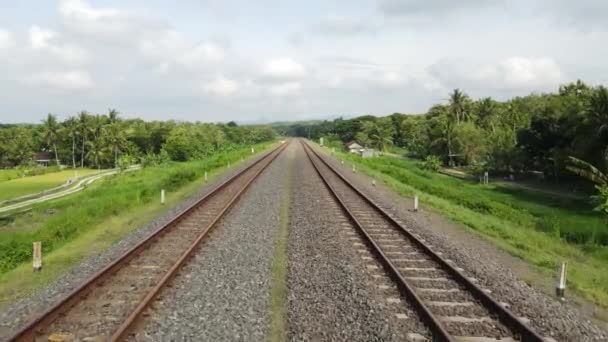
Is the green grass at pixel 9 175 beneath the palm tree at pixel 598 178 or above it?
beneath

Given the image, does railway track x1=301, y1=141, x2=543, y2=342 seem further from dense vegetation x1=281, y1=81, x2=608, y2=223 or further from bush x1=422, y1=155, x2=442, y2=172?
bush x1=422, y1=155, x2=442, y2=172

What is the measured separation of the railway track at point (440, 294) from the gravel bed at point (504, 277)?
45 centimetres

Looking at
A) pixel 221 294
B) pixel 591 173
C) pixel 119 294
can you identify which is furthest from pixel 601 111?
pixel 119 294

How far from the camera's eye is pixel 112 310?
25.5ft

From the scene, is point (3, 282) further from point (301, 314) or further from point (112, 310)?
point (301, 314)

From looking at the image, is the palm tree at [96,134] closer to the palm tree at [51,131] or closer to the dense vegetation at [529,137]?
the palm tree at [51,131]

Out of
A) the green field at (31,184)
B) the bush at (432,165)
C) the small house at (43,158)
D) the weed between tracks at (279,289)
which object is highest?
the weed between tracks at (279,289)

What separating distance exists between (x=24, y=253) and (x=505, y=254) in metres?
13.9

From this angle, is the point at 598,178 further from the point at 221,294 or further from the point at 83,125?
the point at 83,125

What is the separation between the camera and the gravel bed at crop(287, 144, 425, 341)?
7.14 m

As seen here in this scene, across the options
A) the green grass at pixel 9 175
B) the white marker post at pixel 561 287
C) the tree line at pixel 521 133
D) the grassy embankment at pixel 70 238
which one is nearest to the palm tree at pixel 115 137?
the green grass at pixel 9 175

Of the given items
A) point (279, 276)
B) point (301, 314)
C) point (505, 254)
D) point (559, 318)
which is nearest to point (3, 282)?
point (279, 276)

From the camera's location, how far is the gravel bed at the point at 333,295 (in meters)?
7.14

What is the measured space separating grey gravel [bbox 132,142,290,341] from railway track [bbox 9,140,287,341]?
0.29m
